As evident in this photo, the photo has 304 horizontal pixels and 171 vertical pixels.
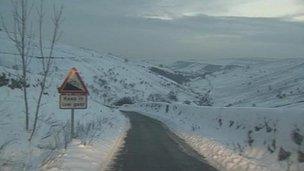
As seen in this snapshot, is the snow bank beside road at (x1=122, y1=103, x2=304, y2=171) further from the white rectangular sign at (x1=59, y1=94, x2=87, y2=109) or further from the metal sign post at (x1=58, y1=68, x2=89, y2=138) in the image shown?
the metal sign post at (x1=58, y1=68, x2=89, y2=138)

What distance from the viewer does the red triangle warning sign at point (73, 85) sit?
17.3 metres

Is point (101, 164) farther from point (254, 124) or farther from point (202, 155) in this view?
point (254, 124)

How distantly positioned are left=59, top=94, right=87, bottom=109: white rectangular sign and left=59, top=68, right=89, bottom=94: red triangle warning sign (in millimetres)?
162

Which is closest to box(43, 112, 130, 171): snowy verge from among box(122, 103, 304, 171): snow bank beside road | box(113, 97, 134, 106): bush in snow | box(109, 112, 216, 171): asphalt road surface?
box(109, 112, 216, 171): asphalt road surface

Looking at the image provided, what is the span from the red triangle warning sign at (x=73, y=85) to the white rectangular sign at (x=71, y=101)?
0.53ft

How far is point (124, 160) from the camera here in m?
15.3

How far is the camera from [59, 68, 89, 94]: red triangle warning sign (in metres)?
17.3

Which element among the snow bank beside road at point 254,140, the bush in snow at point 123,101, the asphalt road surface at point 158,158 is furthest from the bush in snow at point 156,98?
the asphalt road surface at point 158,158

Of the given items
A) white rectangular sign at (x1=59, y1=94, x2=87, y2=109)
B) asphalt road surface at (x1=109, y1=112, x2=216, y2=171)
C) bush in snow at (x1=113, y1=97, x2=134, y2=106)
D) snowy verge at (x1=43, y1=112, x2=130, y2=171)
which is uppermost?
white rectangular sign at (x1=59, y1=94, x2=87, y2=109)

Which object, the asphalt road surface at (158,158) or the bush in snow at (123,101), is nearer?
the asphalt road surface at (158,158)

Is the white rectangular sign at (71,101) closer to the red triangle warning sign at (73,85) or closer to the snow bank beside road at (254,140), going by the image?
the red triangle warning sign at (73,85)

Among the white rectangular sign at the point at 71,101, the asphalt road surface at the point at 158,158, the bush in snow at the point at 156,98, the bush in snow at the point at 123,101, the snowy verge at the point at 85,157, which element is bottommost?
the asphalt road surface at the point at 158,158

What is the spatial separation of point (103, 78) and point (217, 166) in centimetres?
12811

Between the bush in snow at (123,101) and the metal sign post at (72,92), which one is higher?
the metal sign post at (72,92)
